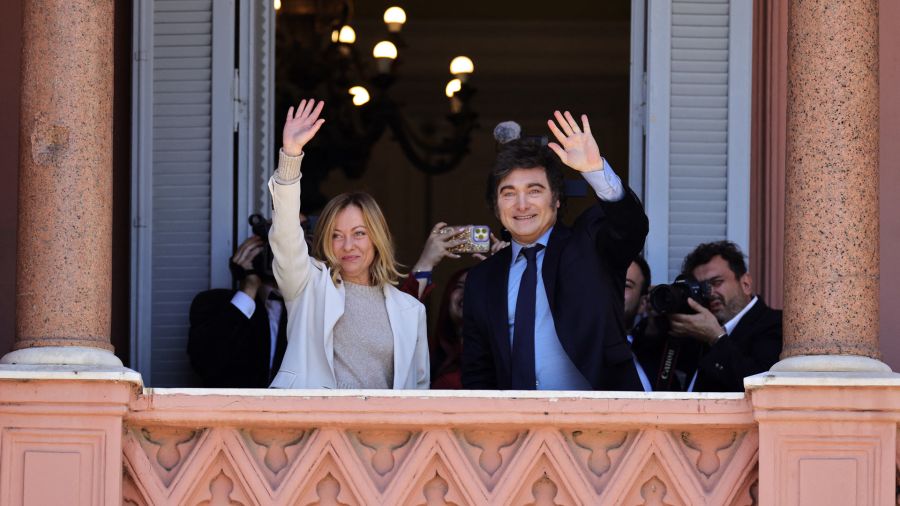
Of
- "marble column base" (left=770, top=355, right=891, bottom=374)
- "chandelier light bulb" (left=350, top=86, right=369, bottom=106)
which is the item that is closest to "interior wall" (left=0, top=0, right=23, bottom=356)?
"marble column base" (left=770, top=355, right=891, bottom=374)

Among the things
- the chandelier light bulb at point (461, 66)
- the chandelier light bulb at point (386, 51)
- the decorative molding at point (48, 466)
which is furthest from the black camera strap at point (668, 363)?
the chandelier light bulb at point (461, 66)

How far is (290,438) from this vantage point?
591 cm

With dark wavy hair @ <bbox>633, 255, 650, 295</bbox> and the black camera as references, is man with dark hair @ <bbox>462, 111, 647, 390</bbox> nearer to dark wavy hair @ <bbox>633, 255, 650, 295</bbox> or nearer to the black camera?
dark wavy hair @ <bbox>633, 255, 650, 295</bbox>

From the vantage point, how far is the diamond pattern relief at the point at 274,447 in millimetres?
5879

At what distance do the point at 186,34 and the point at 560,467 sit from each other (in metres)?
2.80

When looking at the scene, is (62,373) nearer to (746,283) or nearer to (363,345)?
(363,345)

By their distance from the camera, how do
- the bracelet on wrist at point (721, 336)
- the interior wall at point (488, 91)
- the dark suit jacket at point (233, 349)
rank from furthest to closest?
the interior wall at point (488, 91), the dark suit jacket at point (233, 349), the bracelet on wrist at point (721, 336)

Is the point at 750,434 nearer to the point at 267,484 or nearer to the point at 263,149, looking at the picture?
the point at 267,484

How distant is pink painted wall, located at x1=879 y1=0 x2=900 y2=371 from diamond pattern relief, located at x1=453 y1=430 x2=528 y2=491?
2.31 m

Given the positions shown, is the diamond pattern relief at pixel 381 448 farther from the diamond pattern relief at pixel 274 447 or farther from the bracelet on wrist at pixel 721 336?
the bracelet on wrist at pixel 721 336

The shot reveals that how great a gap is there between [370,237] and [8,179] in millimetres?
1871

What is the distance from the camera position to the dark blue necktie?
6098 millimetres

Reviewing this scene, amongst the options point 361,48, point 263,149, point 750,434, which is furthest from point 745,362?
point 361,48

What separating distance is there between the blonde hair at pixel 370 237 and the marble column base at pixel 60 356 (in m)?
0.91
